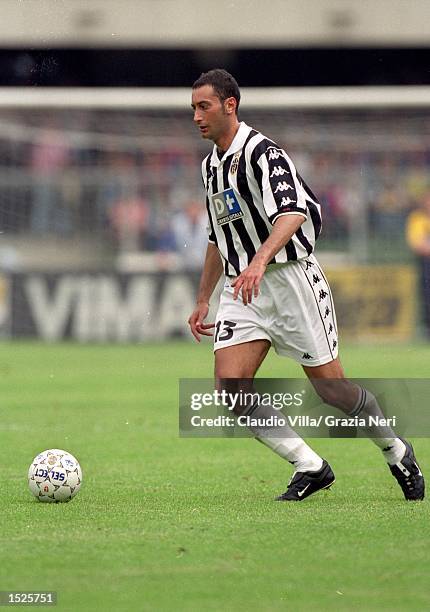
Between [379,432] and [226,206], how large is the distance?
1.40 metres

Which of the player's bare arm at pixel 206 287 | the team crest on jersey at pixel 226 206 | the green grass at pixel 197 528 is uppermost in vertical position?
the team crest on jersey at pixel 226 206

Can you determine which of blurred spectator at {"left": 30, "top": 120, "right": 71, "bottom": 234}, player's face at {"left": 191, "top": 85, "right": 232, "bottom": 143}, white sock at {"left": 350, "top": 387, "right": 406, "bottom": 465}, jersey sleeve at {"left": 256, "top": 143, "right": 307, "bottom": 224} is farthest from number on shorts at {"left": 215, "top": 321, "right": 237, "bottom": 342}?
blurred spectator at {"left": 30, "top": 120, "right": 71, "bottom": 234}

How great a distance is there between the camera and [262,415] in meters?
6.32

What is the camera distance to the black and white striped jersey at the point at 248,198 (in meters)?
6.12

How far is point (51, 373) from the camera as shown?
50.6 feet

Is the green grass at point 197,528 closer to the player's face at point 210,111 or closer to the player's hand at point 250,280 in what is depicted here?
the player's hand at point 250,280

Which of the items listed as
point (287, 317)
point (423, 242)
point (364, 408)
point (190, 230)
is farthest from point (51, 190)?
point (364, 408)

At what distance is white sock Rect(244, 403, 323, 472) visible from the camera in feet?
20.7

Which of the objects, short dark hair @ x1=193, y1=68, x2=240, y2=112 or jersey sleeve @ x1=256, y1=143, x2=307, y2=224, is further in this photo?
short dark hair @ x1=193, y1=68, x2=240, y2=112

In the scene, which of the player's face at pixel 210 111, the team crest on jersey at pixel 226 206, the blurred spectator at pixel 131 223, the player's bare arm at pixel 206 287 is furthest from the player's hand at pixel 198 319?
the blurred spectator at pixel 131 223

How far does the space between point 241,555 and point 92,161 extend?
57.8 feet

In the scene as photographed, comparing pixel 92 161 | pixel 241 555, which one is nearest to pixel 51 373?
pixel 92 161

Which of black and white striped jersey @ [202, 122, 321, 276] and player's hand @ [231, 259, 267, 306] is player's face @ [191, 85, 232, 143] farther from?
player's hand @ [231, 259, 267, 306]

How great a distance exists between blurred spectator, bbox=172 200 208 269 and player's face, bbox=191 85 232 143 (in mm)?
15131
